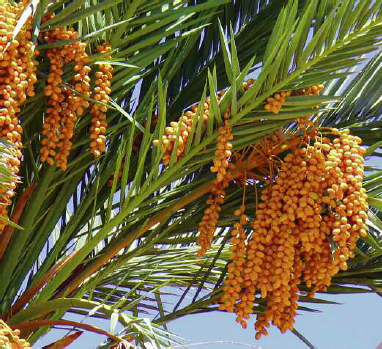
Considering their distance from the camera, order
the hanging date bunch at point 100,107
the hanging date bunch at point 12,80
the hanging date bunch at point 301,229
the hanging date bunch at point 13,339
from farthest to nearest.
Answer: the hanging date bunch at point 100,107 → the hanging date bunch at point 301,229 → the hanging date bunch at point 12,80 → the hanging date bunch at point 13,339

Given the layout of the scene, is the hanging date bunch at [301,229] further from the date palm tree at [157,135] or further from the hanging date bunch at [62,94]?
the hanging date bunch at [62,94]

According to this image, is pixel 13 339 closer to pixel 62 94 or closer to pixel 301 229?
pixel 62 94

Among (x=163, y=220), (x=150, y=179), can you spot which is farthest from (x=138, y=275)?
(x=150, y=179)

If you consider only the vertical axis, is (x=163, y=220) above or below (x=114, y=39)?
below

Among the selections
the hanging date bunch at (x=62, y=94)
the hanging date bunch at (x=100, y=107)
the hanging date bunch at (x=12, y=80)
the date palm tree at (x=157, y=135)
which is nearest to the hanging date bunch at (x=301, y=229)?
the date palm tree at (x=157, y=135)

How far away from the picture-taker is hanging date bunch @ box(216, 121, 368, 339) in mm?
3963

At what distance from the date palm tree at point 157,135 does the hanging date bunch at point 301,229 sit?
9.2 inches

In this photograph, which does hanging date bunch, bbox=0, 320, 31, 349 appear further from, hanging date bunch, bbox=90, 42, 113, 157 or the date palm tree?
hanging date bunch, bbox=90, 42, 113, 157

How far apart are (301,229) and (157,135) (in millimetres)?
786

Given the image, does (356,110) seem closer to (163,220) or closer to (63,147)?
(163,220)

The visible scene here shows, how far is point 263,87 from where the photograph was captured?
164 inches

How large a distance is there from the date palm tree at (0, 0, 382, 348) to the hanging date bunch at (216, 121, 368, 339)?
0.76 ft

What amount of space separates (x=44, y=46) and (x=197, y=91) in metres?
1.25

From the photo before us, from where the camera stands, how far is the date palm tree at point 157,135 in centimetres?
409
